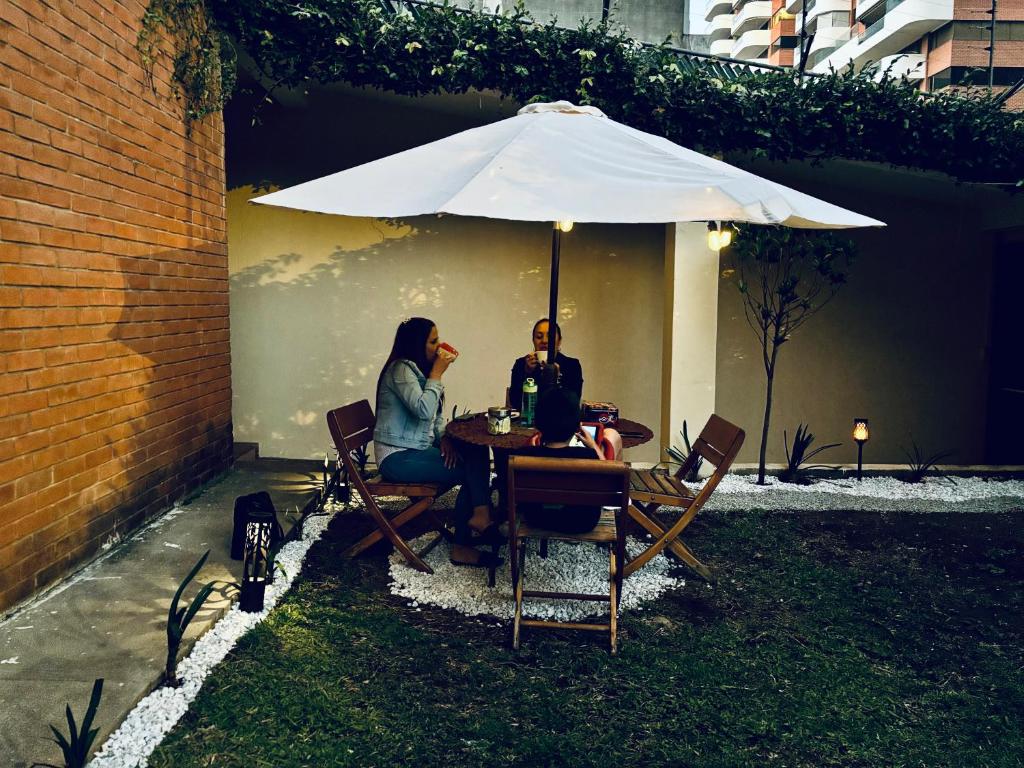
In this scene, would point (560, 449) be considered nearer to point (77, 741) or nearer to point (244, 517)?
point (244, 517)

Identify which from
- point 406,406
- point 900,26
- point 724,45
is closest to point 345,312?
point 406,406

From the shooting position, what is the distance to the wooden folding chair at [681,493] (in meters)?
3.75

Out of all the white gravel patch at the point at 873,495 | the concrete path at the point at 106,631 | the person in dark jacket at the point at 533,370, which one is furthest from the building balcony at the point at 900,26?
the concrete path at the point at 106,631

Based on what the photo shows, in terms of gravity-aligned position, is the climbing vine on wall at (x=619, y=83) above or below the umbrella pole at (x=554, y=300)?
above

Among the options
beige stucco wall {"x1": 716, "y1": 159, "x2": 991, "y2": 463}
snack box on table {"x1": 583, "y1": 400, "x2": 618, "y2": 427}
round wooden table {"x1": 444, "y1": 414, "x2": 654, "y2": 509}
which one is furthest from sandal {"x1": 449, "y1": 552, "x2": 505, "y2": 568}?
beige stucco wall {"x1": 716, "y1": 159, "x2": 991, "y2": 463}

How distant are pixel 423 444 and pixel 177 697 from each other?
1.87 meters

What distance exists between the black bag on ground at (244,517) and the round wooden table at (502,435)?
3.29 ft

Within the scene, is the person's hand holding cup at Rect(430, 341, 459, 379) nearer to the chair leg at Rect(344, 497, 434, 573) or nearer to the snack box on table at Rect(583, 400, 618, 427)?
the chair leg at Rect(344, 497, 434, 573)

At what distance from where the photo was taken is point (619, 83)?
5.43 metres

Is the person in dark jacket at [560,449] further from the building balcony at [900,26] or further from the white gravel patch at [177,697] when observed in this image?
the building balcony at [900,26]

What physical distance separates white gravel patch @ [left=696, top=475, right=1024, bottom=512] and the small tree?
11.4 inches

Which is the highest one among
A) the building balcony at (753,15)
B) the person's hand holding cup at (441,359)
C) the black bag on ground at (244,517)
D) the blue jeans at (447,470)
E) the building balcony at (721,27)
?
the building balcony at (721,27)

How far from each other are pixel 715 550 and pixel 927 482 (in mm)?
3018

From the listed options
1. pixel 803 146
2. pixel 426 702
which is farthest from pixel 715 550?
pixel 803 146
